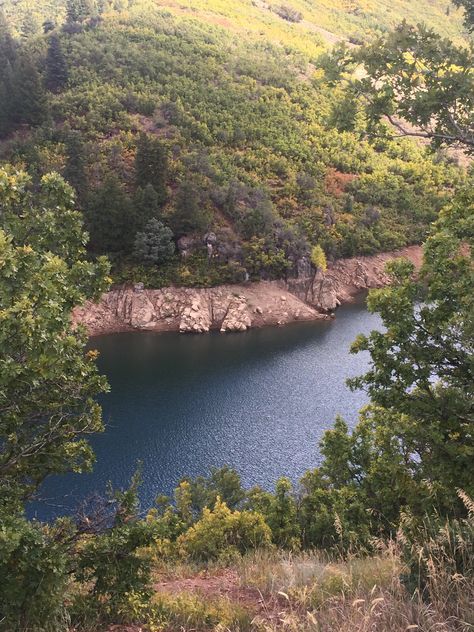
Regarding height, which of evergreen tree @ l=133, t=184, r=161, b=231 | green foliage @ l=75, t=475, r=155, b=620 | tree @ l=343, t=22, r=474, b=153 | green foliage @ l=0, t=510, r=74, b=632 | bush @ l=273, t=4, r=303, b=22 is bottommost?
evergreen tree @ l=133, t=184, r=161, b=231

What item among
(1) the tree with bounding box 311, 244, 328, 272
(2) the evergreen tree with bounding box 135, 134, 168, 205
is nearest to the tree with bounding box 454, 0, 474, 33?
(2) the evergreen tree with bounding box 135, 134, 168, 205

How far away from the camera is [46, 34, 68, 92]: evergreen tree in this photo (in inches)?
3669

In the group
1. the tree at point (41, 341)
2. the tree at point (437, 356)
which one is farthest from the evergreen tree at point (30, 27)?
the tree at point (437, 356)

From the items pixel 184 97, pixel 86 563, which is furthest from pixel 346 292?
pixel 86 563

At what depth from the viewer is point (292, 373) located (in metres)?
54.2

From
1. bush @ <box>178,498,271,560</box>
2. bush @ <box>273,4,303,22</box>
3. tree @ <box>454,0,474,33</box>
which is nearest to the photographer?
tree @ <box>454,0,474,33</box>

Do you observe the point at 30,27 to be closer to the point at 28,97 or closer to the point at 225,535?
the point at 28,97

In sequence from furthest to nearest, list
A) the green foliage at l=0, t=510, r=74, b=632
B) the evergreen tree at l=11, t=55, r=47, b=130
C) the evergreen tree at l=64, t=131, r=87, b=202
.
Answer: the evergreen tree at l=11, t=55, r=47, b=130, the evergreen tree at l=64, t=131, r=87, b=202, the green foliage at l=0, t=510, r=74, b=632

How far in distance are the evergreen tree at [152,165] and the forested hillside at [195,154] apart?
20 cm

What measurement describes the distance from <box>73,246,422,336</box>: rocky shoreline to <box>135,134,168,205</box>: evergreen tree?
49.9 feet

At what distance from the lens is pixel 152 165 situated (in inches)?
2825

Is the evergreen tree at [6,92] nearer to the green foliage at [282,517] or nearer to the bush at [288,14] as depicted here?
the green foliage at [282,517]

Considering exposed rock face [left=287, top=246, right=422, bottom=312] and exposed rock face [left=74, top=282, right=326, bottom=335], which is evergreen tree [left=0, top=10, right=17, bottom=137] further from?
exposed rock face [left=287, top=246, right=422, bottom=312]

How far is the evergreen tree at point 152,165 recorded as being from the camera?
70.9m
